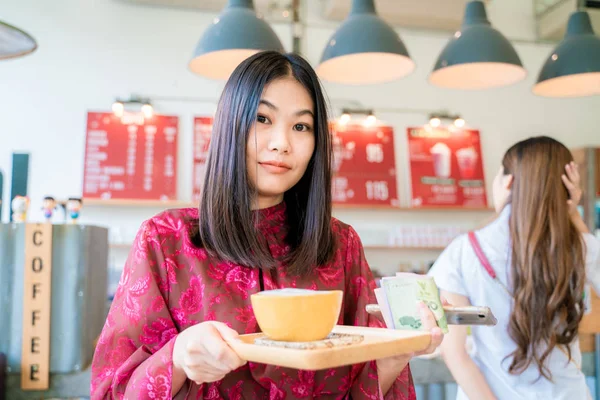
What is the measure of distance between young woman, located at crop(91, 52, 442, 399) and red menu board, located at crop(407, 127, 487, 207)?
153 inches

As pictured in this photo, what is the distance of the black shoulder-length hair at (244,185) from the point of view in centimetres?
104

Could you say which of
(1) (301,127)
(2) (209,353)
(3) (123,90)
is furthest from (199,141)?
(2) (209,353)

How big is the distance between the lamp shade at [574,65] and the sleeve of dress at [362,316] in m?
2.10

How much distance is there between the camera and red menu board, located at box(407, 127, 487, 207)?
495 cm

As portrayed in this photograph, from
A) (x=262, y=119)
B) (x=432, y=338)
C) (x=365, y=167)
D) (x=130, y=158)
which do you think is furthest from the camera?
Answer: (x=365, y=167)

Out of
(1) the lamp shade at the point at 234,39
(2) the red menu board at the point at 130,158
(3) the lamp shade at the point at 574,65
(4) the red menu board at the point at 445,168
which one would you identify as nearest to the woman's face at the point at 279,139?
(1) the lamp shade at the point at 234,39

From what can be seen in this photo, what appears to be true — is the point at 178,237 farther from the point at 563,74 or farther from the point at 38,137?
the point at 38,137

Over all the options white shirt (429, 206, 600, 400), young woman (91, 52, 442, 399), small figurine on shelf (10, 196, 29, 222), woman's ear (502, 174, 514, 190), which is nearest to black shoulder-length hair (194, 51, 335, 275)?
young woman (91, 52, 442, 399)

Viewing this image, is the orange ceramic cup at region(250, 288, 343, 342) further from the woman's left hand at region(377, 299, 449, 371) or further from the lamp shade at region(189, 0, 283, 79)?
the lamp shade at region(189, 0, 283, 79)

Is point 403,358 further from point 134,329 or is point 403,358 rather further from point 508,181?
point 508,181

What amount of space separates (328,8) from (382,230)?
1.93m

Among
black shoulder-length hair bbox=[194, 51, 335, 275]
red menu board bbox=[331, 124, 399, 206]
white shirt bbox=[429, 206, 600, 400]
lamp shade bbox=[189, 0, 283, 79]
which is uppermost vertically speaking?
lamp shade bbox=[189, 0, 283, 79]

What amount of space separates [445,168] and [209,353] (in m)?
4.55

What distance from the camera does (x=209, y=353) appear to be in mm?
724
